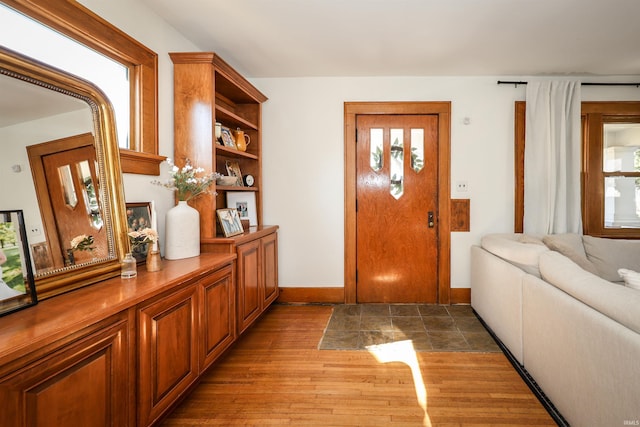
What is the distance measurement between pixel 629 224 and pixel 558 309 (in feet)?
→ 9.22

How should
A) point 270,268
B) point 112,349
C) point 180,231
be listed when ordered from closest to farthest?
point 112,349, point 180,231, point 270,268

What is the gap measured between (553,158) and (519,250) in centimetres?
148

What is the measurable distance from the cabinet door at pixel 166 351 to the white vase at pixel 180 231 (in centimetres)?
42

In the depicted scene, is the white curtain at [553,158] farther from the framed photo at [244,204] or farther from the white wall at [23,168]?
the white wall at [23,168]

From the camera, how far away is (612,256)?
273cm

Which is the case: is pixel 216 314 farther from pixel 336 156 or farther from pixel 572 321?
pixel 336 156

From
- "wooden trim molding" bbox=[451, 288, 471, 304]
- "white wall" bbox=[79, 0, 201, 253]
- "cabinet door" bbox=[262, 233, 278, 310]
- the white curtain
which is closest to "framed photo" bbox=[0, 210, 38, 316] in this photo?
"white wall" bbox=[79, 0, 201, 253]

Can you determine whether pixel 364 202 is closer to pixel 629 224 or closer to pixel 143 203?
pixel 143 203

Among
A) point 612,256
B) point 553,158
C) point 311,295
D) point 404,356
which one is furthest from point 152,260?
point 553,158

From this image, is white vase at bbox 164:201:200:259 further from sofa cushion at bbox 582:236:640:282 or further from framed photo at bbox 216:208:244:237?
sofa cushion at bbox 582:236:640:282

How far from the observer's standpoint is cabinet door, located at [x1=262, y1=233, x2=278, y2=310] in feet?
10.0

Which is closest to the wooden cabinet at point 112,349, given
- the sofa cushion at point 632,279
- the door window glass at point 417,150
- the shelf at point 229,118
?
the shelf at point 229,118

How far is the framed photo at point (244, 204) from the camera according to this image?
3.22 meters

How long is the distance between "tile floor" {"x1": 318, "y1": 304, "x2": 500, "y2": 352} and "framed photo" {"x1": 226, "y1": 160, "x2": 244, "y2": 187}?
5.53ft
